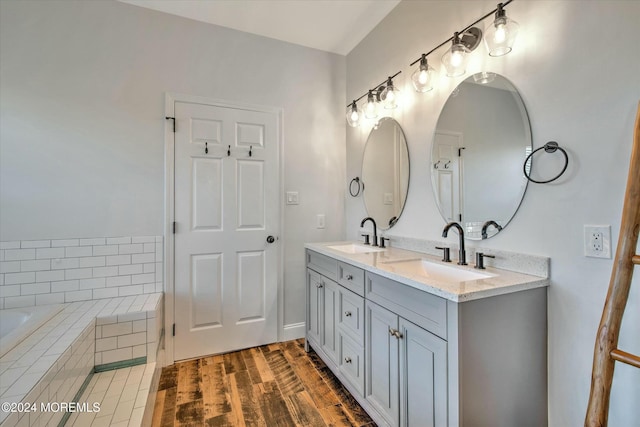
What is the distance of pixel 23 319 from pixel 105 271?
0.48m

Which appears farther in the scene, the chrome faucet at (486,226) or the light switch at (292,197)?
the light switch at (292,197)

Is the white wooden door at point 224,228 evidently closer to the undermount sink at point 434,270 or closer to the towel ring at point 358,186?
the towel ring at point 358,186

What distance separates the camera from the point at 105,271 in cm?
209

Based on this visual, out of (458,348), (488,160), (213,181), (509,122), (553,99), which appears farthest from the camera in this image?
(213,181)

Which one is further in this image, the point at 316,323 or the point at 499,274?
the point at 316,323

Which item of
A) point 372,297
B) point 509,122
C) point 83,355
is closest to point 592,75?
point 509,122

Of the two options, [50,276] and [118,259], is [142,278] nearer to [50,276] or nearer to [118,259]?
[118,259]

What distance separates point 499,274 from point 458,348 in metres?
0.48

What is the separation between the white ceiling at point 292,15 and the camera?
2168 mm

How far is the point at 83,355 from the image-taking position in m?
1.62

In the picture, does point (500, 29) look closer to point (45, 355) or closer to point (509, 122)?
point (509, 122)

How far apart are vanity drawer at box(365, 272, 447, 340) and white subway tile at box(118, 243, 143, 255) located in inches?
67.9

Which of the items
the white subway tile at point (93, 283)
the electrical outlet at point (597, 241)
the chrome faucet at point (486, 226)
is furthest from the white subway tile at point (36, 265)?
the electrical outlet at point (597, 241)

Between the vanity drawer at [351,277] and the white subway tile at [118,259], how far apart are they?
1.58m
